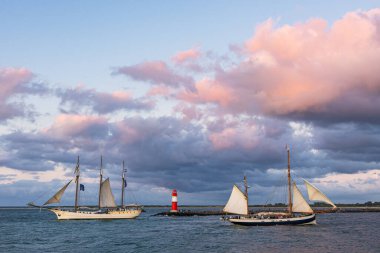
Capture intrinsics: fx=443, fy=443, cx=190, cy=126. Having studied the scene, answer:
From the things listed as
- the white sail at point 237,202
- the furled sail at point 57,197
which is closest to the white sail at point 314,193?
the white sail at point 237,202

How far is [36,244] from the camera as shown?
6806 centimetres

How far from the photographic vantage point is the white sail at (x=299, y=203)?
9069 centimetres

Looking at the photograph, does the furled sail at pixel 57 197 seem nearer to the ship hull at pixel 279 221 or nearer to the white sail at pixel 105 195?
the white sail at pixel 105 195

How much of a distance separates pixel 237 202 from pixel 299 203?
1358cm

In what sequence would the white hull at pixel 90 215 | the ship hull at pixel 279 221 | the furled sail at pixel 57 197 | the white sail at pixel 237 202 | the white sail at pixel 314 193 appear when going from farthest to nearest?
the white hull at pixel 90 215
the furled sail at pixel 57 197
the white sail at pixel 237 202
the ship hull at pixel 279 221
the white sail at pixel 314 193

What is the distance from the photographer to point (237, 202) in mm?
97500

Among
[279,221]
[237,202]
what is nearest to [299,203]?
[279,221]

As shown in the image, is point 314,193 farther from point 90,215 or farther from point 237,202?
point 90,215

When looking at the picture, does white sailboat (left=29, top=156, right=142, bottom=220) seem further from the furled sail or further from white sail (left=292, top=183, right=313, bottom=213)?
white sail (left=292, top=183, right=313, bottom=213)

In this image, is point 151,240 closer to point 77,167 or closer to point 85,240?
point 85,240

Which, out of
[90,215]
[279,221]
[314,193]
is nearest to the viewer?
[314,193]

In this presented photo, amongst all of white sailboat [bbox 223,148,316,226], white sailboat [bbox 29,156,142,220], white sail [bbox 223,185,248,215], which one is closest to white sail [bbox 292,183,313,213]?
white sailboat [bbox 223,148,316,226]

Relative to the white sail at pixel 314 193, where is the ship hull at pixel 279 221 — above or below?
below

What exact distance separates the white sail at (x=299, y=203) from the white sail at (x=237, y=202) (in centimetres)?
1085
